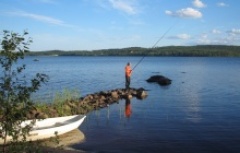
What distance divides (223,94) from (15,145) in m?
31.9

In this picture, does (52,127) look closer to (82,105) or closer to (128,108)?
(82,105)

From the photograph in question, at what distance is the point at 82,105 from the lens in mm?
25125

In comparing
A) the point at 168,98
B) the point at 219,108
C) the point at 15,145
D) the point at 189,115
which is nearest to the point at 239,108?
the point at 219,108

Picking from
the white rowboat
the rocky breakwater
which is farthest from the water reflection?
the white rowboat

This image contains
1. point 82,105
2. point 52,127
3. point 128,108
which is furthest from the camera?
point 128,108

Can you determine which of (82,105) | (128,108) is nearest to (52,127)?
(82,105)

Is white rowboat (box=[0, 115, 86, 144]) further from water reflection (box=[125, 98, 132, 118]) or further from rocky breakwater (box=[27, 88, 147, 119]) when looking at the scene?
water reflection (box=[125, 98, 132, 118])

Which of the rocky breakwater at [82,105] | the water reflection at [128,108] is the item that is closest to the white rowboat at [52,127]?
the rocky breakwater at [82,105]

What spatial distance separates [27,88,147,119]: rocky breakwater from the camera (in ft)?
65.5

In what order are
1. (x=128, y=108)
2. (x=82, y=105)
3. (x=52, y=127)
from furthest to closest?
1. (x=128, y=108)
2. (x=82, y=105)
3. (x=52, y=127)

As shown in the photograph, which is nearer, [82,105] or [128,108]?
[82,105]

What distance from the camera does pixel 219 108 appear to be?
2644 centimetres

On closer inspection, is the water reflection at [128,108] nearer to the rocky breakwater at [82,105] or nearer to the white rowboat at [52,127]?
the rocky breakwater at [82,105]

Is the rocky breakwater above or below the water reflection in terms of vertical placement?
above
